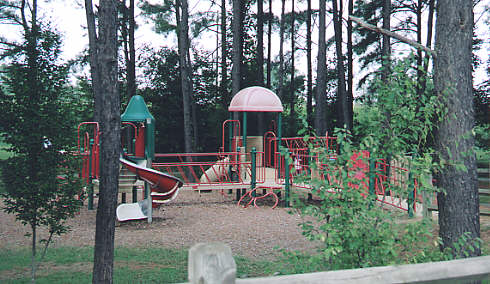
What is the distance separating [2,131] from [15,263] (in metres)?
2.52

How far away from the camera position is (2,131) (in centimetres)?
632

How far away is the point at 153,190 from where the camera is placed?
469 inches

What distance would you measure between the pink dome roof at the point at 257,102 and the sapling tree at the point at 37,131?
8672 mm

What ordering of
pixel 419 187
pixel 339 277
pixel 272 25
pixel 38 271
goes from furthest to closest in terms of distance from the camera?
pixel 272 25, pixel 38 271, pixel 419 187, pixel 339 277

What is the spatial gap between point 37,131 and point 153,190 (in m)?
5.79

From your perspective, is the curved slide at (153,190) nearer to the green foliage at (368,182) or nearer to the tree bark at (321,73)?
the green foliage at (368,182)

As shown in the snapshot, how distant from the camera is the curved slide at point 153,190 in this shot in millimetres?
10602

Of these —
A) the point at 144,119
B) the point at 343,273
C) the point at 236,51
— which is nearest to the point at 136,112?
the point at 144,119

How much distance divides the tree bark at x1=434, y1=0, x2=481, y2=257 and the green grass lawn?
2.05m

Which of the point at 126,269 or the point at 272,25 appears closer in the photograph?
the point at 126,269

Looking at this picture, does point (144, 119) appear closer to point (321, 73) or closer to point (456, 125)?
point (456, 125)

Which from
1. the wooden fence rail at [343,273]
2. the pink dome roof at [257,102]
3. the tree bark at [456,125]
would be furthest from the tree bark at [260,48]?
the wooden fence rail at [343,273]

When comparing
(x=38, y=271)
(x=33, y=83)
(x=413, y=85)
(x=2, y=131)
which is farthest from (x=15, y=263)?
(x=413, y=85)

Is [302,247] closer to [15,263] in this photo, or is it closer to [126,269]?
[126,269]
